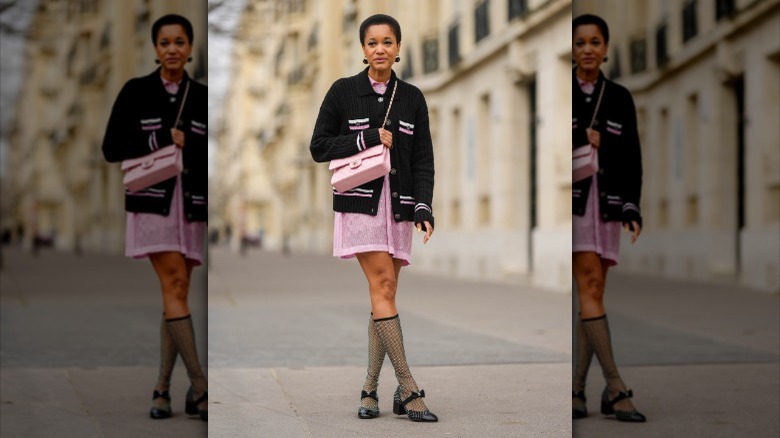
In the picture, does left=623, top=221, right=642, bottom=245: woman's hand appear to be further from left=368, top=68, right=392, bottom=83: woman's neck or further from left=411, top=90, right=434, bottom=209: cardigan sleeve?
left=368, top=68, right=392, bottom=83: woman's neck

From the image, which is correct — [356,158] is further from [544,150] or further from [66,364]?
[544,150]

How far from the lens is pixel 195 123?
16.9 feet

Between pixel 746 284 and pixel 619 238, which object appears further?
pixel 746 284

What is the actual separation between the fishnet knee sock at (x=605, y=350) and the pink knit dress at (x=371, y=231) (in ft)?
2.76

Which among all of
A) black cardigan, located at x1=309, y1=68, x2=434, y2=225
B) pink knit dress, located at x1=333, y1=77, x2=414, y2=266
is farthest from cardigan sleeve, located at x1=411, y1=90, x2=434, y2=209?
pink knit dress, located at x1=333, y1=77, x2=414, y2=266

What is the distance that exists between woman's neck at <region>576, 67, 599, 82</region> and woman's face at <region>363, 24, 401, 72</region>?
747 mm

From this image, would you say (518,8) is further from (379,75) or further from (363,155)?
(363,155)

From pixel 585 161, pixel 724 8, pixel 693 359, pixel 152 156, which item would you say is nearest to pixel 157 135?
pixel 152 156

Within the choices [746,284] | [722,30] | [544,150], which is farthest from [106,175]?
[544,150]

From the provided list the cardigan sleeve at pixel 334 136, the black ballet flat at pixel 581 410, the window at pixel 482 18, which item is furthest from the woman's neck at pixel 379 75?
the black ballet flat at pixel 581 410

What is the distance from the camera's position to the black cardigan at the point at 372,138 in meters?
5.09

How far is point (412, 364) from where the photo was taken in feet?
22.1

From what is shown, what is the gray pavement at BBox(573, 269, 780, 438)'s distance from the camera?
17.5ft

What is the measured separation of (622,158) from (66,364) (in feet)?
13.6
